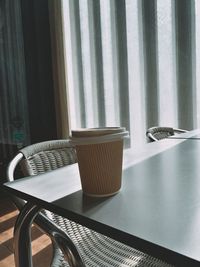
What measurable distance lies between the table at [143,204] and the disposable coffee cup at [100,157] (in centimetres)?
3

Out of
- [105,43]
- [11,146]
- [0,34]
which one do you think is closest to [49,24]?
[0,34]

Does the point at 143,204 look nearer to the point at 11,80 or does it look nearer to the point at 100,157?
the point at 100,157

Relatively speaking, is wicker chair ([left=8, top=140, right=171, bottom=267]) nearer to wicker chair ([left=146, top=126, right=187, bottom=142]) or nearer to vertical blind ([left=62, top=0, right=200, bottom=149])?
wicker chair ([left=146, top=126, right=187, bottom=142])

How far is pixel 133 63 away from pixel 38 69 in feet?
3.86

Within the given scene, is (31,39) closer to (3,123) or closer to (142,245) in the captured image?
(3,123)

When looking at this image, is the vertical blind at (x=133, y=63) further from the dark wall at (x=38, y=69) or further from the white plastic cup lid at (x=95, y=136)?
the white plastic cup lid at (x=95, y=136)

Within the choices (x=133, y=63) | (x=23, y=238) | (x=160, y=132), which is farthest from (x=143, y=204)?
(x=133, y=63)

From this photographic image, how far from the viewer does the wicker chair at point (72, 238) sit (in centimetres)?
76

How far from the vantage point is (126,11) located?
269 centimetres

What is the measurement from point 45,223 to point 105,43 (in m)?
2.42

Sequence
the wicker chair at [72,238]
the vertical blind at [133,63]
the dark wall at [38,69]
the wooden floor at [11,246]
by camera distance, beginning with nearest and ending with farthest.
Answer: the wicker chair at [72,238] → the wooden floor at [11,246] → the vertical blind at [133,63] → the dark wall at [38,69]

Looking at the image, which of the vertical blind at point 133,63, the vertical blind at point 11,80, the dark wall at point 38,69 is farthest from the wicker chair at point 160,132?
the vertical blind at point 11,80

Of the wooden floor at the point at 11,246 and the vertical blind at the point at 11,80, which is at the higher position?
the vertical blind at the point at 11,80

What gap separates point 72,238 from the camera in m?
0.93
